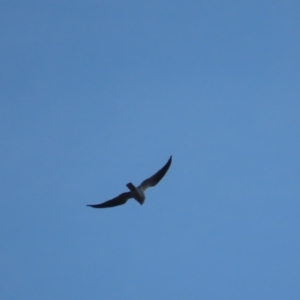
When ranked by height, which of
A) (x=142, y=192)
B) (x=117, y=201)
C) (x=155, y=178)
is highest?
(x=117, y=201)

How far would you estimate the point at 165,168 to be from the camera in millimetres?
30969

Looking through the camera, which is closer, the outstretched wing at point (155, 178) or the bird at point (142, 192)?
the bird at point (142, 192)

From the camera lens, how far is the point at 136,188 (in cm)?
3033

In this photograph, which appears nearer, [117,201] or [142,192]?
[142,192]

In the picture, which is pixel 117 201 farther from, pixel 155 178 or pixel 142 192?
pixel 155 178

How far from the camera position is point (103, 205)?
31109 mm

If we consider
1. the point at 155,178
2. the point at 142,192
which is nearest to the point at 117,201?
the point at 142,192

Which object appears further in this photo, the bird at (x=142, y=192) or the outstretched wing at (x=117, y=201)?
the outstretched wing at (x=117, y=201)

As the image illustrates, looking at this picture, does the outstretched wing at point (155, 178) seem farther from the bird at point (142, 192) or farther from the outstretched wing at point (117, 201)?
the outstretched wing at point (117, 201)

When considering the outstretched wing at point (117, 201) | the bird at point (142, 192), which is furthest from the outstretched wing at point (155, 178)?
the outstretched wing at point (117, 201)

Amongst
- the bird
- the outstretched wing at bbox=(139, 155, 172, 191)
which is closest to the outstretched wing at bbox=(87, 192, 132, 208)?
the bird

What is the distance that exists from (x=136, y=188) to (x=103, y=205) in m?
1.58

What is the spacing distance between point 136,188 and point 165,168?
1.40 metres

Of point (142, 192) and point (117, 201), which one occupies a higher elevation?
point (117, 201)
